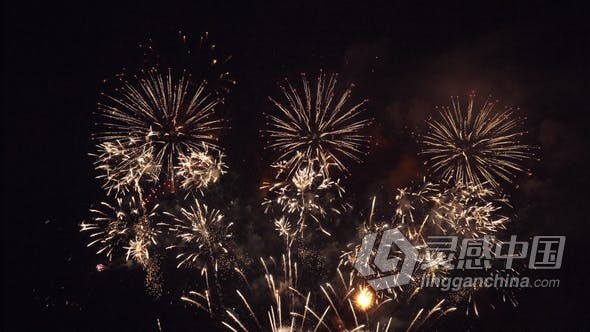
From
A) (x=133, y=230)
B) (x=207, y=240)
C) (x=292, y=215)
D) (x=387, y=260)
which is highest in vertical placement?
(x=292, y=215)

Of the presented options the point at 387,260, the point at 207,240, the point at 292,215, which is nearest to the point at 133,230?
the point at 207,240

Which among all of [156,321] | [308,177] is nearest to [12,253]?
[156,321]

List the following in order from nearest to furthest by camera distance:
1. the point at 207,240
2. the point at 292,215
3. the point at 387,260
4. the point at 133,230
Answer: the point at 387,260 < the point at 207,240 < the point at 133,230 < the point at 292,215

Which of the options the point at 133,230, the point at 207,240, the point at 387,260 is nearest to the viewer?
the point at 387,260

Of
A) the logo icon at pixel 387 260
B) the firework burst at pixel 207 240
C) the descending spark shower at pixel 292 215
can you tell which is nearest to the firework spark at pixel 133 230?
the descending spark shower at pixel 292 215

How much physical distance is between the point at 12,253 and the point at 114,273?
726 cm

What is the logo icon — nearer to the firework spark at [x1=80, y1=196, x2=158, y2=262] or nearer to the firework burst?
the firework burst

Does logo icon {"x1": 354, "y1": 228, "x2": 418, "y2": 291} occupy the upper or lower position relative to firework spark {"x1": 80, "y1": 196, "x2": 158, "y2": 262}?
upper

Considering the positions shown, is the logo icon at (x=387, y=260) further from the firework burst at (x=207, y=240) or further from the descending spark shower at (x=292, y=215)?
the firework burst at (x=207, y=240)

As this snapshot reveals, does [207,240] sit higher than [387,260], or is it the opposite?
[387,260]

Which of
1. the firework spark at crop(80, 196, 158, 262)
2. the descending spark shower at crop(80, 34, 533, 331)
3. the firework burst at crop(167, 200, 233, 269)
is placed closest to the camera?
the descending spark shower at crop(80, 34, 533, 331)

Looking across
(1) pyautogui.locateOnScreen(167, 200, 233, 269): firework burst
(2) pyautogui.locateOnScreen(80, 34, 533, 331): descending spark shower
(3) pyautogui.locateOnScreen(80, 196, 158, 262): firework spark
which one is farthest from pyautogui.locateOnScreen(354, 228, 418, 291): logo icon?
(3) pyautogui.locateOnScreen(80, 196, 158, 262): firework spark

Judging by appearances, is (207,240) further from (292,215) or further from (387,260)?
(387,260)

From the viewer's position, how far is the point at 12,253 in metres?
21.7
